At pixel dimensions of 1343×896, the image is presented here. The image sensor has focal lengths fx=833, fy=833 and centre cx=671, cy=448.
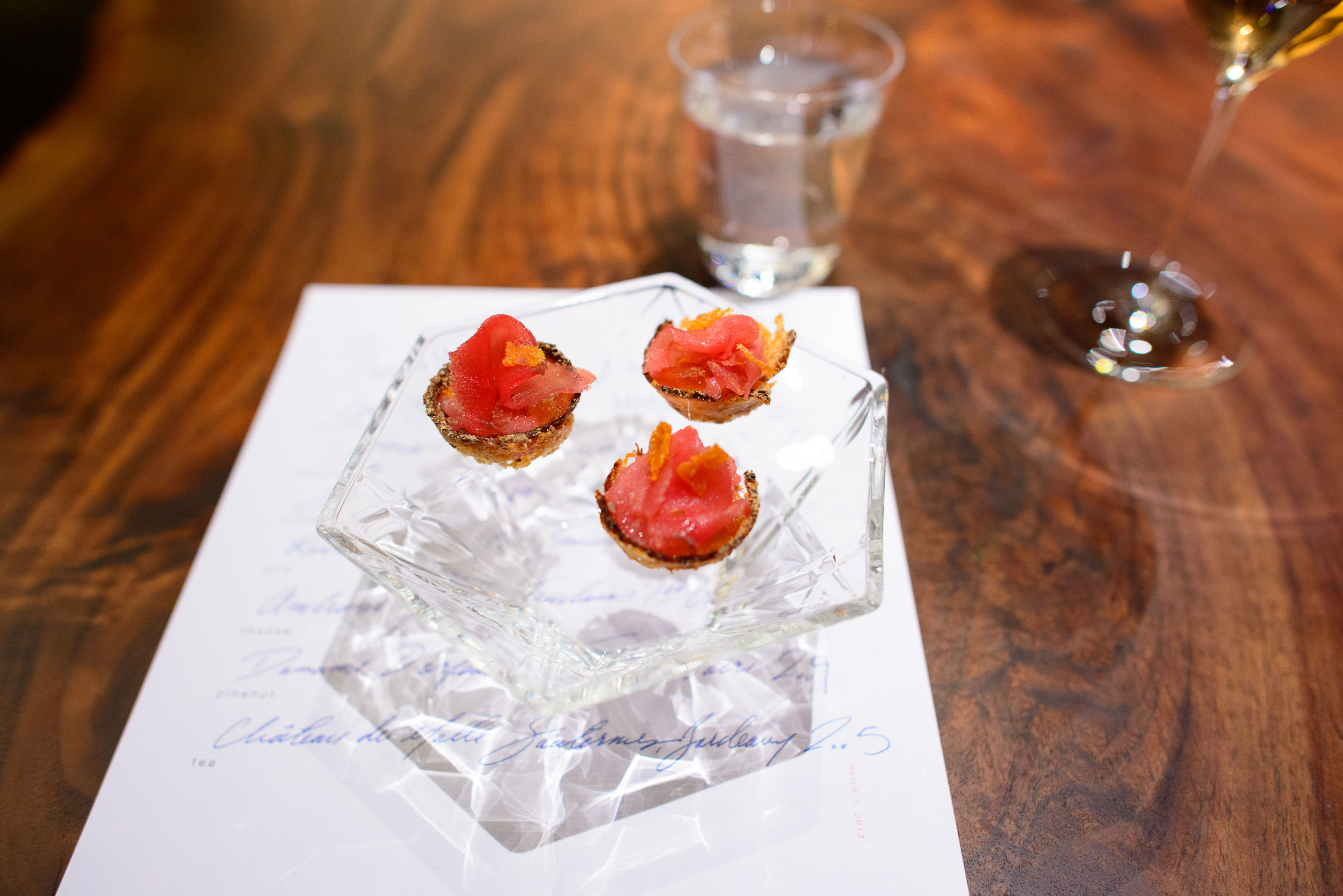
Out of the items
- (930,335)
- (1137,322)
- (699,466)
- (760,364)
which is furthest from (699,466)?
(1137,322)

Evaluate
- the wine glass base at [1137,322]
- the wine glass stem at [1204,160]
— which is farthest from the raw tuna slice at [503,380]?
the wine glass stem at [1204,160]

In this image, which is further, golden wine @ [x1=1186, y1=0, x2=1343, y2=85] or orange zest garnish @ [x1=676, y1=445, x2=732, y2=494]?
golden wine @ [x1=1186, y1=0, x2=1343, y2=85]

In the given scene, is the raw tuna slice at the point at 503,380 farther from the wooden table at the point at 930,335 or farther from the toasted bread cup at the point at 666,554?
the wooden table at the point at 930,335

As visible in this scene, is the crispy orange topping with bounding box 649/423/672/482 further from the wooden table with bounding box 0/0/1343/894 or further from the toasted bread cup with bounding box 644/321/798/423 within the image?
the wooden table with bounding box 0/0/1343/894

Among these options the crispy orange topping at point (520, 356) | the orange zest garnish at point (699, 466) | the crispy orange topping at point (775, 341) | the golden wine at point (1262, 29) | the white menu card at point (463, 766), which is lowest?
the white menu card at point (463, 766)

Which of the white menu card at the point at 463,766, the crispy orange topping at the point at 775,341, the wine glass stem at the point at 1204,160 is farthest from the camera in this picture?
the wine glass stem at the point at 1204,160

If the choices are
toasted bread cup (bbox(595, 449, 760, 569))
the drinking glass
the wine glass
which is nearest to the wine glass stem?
the wine glass
